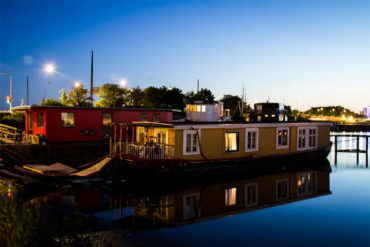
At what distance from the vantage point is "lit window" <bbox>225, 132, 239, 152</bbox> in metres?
22.0

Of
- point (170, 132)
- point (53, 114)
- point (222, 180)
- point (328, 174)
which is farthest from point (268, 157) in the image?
point (53, 114)

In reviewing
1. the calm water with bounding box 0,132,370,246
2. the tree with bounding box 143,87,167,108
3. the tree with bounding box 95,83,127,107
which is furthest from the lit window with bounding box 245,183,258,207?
the tree with bounding box 143,87,167,108

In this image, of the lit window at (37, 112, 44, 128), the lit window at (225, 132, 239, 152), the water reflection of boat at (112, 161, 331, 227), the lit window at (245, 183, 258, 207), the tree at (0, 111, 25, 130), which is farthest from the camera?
the tree at (0, 111, 25, 130)

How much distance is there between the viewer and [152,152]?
60.5 ft

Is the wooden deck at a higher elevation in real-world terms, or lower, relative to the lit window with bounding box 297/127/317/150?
lower

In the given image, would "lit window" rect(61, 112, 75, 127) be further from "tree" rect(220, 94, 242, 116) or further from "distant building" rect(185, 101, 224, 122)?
"tree" rect(220, 94, 242, 116)

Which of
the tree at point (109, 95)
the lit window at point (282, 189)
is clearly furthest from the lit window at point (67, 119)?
the tree at point (109, 95)

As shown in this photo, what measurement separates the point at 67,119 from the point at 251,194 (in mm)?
16510

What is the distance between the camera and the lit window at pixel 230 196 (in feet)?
53.8

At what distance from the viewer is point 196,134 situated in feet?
65.6

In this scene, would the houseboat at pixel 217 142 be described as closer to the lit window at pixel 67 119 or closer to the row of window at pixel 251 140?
the row of window at pixel 251 140

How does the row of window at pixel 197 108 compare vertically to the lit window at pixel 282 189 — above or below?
above

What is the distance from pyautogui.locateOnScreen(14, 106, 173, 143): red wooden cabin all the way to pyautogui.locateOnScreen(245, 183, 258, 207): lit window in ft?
46.9

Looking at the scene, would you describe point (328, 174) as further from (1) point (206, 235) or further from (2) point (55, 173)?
(2) point (55, 173)
